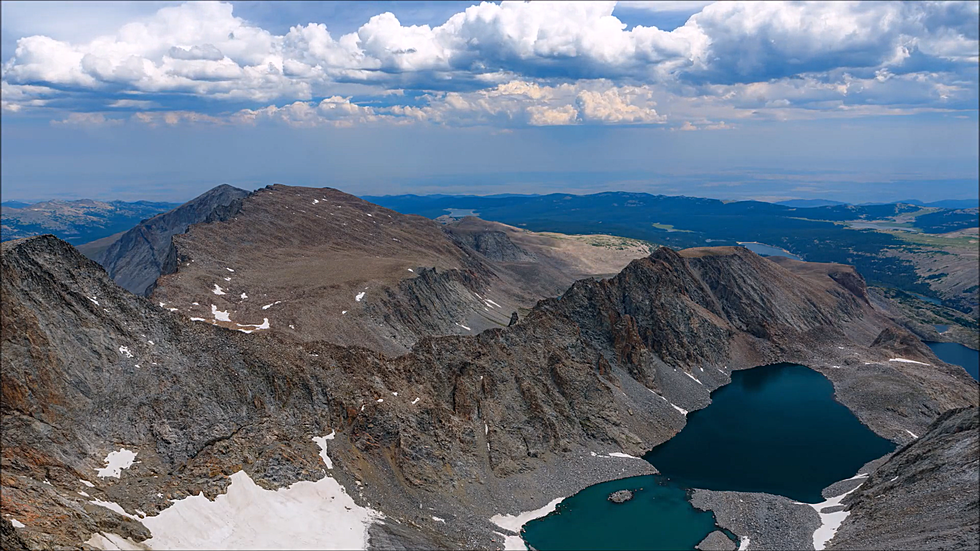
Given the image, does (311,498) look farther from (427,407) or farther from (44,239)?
(44,239)

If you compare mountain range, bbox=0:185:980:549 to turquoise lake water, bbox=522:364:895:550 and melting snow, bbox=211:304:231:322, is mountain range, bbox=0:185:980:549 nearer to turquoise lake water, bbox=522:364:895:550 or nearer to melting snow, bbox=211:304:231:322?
melting snow, bbox=211:304:231:322

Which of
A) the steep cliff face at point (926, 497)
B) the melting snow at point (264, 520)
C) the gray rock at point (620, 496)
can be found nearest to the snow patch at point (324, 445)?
the melting snow at point (264, 520)

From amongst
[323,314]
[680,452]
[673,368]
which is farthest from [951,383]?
[323,314]

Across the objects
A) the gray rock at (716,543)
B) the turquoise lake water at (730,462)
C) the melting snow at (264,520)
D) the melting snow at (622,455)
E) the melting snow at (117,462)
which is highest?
the melting snow at (117,462)

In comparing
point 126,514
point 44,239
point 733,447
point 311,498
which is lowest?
point 733,447

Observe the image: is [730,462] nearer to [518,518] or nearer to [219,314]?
[518,518]

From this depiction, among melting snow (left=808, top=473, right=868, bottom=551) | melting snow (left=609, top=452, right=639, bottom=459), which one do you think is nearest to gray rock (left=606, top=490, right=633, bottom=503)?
melting snow (left=609, top=452, right=639, bottom=459)

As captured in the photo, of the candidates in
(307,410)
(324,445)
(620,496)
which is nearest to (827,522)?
(620,496)

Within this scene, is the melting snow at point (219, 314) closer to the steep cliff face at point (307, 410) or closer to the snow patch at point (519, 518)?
the steep cliff face at point (307, 410)
